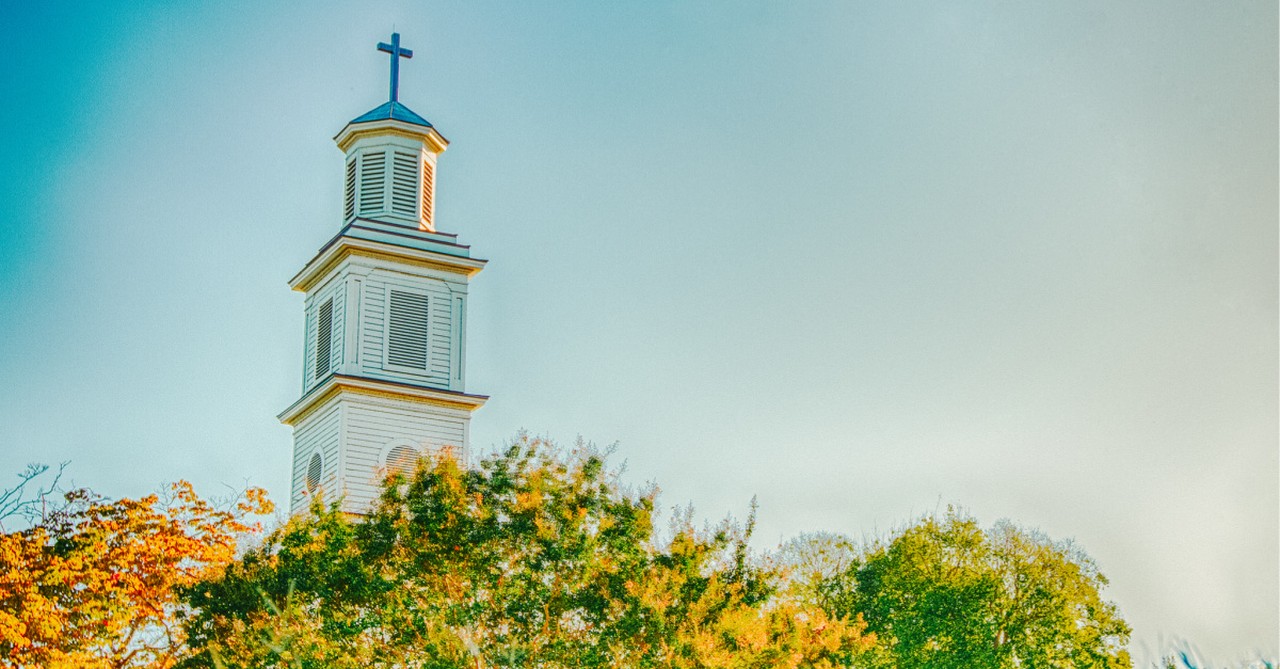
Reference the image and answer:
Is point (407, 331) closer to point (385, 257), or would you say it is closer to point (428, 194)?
point (385, 257)

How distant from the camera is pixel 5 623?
29.8m

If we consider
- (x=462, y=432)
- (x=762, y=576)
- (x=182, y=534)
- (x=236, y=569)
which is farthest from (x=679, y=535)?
(x=462, y=432)

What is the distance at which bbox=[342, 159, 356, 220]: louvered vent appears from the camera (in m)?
47.5

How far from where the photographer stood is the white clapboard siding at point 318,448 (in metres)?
42.6

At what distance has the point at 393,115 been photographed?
4762cm

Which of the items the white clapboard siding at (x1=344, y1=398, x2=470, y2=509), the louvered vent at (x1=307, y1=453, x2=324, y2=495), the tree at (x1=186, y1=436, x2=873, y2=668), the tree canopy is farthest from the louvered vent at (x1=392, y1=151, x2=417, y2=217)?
the tree at (x1=186, y1=436, x2=873, y2=668)

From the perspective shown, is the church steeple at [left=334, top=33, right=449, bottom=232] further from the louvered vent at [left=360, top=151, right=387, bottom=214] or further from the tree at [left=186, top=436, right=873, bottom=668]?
the tree at [left=186, top=436, right=873, bottom=668]

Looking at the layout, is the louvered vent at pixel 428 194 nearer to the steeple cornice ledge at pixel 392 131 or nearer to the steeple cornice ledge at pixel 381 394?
the steeple cornice ledge at pixel 392 131

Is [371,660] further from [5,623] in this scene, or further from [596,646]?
[5,623]

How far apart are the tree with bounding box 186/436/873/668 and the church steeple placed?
18532 millimetres

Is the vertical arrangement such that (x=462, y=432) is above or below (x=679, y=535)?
above

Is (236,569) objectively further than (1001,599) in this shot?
No

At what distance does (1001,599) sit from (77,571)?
2657 centimetres

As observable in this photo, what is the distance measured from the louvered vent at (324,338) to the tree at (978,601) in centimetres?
1590
